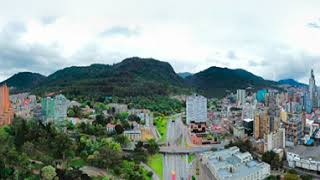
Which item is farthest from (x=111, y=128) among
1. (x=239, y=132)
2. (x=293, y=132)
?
(x=293, y=132)

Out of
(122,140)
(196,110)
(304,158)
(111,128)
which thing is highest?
(196,110)

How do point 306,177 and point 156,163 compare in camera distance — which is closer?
point 306,177

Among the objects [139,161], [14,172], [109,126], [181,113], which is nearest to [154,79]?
[181,113]

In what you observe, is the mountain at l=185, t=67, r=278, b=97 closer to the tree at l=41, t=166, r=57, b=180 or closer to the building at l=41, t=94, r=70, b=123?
the building at l=41, t=94, r=70, b=123

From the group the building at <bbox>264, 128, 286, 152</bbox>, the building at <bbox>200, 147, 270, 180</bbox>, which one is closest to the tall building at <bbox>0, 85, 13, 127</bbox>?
Answer: the building at <bbox>200, 147, 270, 180</bbox>

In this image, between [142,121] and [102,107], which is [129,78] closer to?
[102,107]

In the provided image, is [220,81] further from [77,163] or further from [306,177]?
[306,177]
